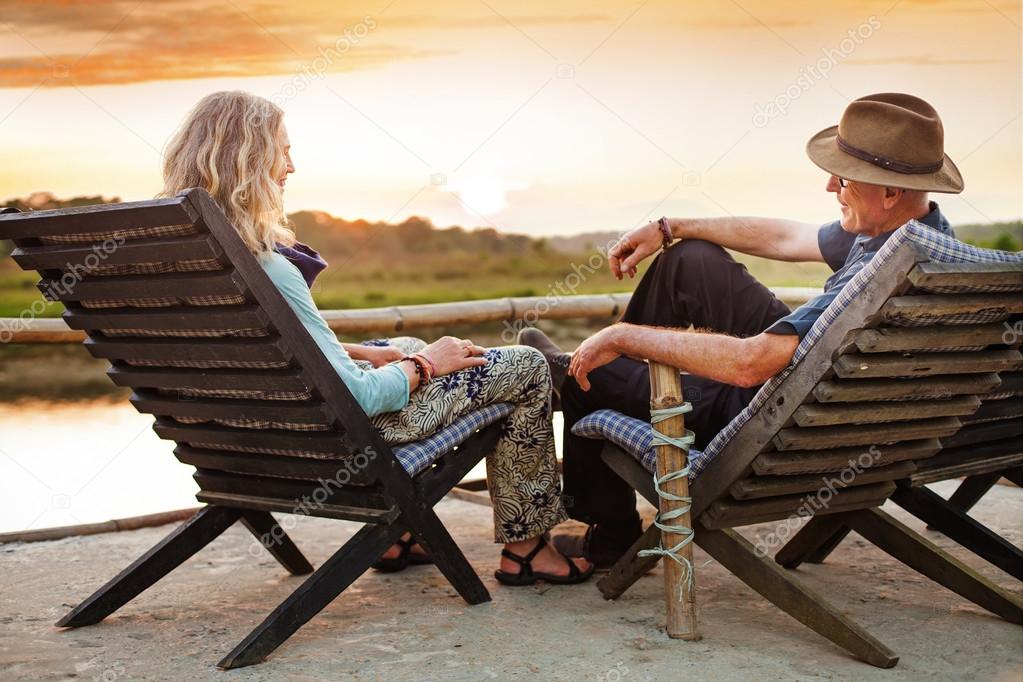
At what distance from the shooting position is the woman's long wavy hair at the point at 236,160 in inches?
113

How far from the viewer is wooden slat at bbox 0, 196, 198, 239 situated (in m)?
2.53

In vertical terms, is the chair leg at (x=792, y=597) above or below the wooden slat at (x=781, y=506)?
below

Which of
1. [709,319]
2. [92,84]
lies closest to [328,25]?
[92,84]

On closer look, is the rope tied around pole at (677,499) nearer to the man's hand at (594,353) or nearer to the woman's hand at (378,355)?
the man's hand at (594,353)

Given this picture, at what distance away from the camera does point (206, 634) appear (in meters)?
3.14

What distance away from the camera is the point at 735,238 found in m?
3.92

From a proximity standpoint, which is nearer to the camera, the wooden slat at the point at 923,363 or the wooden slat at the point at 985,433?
the wooden slat at the point at 923,363

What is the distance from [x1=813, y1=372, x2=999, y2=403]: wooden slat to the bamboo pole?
0.39 meters

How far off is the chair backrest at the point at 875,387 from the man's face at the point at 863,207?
449 mm

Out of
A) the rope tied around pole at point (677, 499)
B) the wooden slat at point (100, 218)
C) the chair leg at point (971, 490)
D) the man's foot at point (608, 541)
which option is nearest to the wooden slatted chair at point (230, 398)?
the wooden slat at point (100, 218)

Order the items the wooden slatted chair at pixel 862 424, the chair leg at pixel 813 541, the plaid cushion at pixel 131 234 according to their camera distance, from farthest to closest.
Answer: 1. the chair leg at pixel 813 541
2. the plaid cushion at pixel 131 234
3. the wooden slatted chair at pixel 862 424

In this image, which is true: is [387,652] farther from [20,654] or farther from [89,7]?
[89,7]

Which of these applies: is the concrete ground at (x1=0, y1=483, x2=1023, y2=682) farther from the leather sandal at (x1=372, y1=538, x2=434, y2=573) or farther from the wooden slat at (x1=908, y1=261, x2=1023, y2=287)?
the wooden slat at (x1=908, y1=261, x2=1023, y2=287)

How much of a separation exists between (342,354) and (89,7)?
1069cm
